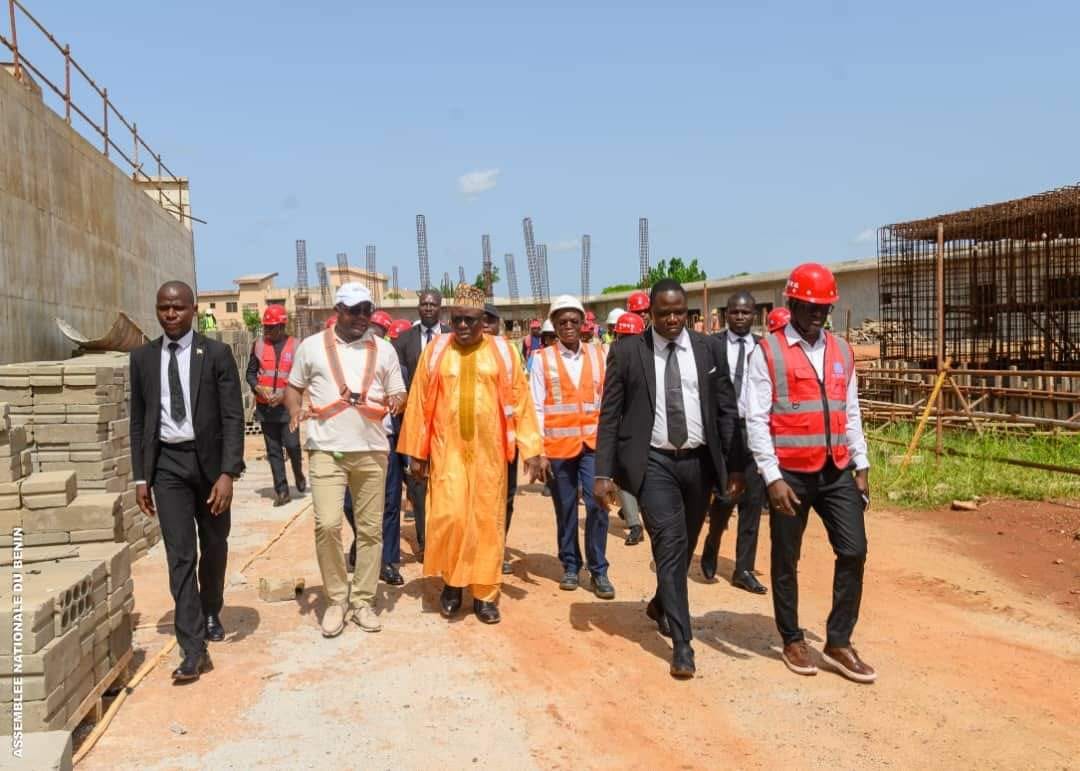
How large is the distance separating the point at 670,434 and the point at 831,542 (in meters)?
0.94

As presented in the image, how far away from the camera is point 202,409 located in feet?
15.1

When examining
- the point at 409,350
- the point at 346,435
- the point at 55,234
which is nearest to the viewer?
the point at 346,435

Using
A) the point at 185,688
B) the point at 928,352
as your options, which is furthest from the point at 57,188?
the point at 928,352

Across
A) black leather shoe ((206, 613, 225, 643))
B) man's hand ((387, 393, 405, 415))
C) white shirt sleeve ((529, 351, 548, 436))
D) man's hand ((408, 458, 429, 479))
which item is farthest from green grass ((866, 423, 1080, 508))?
black leather shoe ((206, 613, 225, 643))

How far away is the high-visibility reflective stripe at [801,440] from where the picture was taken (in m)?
4.36

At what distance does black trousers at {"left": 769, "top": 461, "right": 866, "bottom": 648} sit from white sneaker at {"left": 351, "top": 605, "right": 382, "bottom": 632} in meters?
2.27

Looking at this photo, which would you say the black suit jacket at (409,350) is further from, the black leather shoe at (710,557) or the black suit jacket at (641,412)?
the black suit jacket at (641,412)

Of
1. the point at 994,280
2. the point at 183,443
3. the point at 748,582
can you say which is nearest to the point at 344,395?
the point at 183,443

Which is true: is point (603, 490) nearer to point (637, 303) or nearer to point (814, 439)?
point (814, 439)

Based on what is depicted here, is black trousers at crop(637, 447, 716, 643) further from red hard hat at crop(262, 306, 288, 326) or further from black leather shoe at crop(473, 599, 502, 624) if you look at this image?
red hard hat at crop(262, 306, 288, 326)

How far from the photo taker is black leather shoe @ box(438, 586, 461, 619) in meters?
5.53

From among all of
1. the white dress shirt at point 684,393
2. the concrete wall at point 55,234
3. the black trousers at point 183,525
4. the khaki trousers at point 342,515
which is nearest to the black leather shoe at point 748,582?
the white dress shirt at point 684,393

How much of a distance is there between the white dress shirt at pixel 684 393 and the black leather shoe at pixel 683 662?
100cm

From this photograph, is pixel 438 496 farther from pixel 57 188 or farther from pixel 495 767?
pixel 57 188
